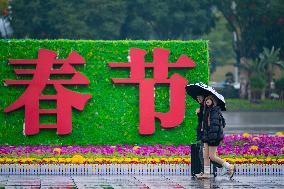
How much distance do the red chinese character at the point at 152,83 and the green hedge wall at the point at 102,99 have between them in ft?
0.50

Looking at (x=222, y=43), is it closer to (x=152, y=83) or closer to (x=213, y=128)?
(x=152, y=83)

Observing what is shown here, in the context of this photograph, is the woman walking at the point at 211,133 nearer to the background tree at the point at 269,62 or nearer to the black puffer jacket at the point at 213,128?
the black puffer jacket at the point at 213,128

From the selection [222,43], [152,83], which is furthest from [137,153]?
[222,43]

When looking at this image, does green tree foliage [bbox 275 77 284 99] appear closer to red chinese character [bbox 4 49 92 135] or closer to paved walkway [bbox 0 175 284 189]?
red chinese character [bbox 4 49 92 135]

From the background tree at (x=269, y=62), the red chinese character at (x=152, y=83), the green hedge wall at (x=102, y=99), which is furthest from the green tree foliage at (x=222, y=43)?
the red chinese character at (x=152, y=83)

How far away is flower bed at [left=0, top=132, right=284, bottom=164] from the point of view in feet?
67.2

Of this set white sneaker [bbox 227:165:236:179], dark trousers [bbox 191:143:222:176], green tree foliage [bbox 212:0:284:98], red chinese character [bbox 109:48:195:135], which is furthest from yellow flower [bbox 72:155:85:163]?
green tree foliage [bbox 212:0:284:98]

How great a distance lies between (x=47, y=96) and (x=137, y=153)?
3.25 meters

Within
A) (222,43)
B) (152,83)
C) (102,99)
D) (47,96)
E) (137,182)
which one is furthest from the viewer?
(222,43)

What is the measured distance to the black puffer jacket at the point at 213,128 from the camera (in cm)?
1861

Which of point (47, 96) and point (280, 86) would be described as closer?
point (47, 96)

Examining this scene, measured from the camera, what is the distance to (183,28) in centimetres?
7519

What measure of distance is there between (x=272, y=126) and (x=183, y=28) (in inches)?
1411

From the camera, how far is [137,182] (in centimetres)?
1792
